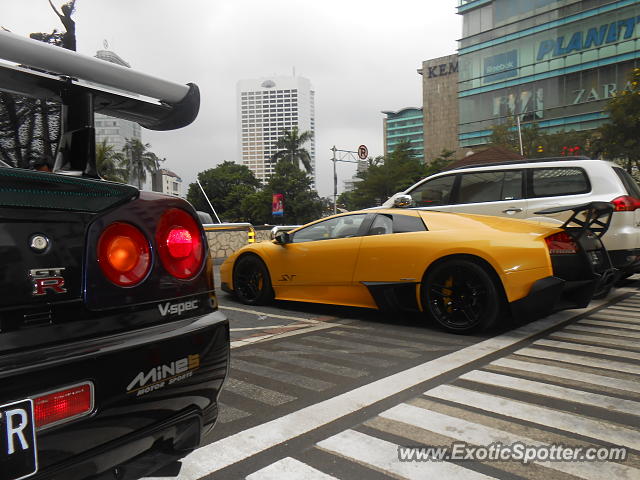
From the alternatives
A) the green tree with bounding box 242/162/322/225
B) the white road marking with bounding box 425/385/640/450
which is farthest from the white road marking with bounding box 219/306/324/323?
the green tree with bounding box 242/162/322/225

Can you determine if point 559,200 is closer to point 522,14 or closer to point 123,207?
point 123,207

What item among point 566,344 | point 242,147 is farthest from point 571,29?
point 242,147

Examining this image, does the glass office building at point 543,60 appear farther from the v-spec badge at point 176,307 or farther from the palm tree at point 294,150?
the v-spec badge at point 176,307

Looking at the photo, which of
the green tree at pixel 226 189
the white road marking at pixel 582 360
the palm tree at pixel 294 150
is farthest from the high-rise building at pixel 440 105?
the white road marking at pixel 582 360

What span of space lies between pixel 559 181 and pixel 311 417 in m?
5.06

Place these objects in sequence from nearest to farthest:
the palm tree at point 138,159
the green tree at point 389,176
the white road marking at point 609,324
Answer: the white road marking at point 609,324
the green tree at point 389,176
the palm tree at point 138,159

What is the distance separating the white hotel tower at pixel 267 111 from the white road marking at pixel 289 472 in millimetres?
115164

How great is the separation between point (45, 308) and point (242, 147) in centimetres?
12628

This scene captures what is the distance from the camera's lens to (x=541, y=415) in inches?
106

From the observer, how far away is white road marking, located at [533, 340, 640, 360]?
3.80 meters

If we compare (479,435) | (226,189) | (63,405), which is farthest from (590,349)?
(226,189)

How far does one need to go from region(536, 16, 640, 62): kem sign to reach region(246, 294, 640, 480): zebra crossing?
40.3m

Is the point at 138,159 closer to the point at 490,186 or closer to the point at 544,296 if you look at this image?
the point at 490,186

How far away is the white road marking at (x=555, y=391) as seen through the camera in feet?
9.19
